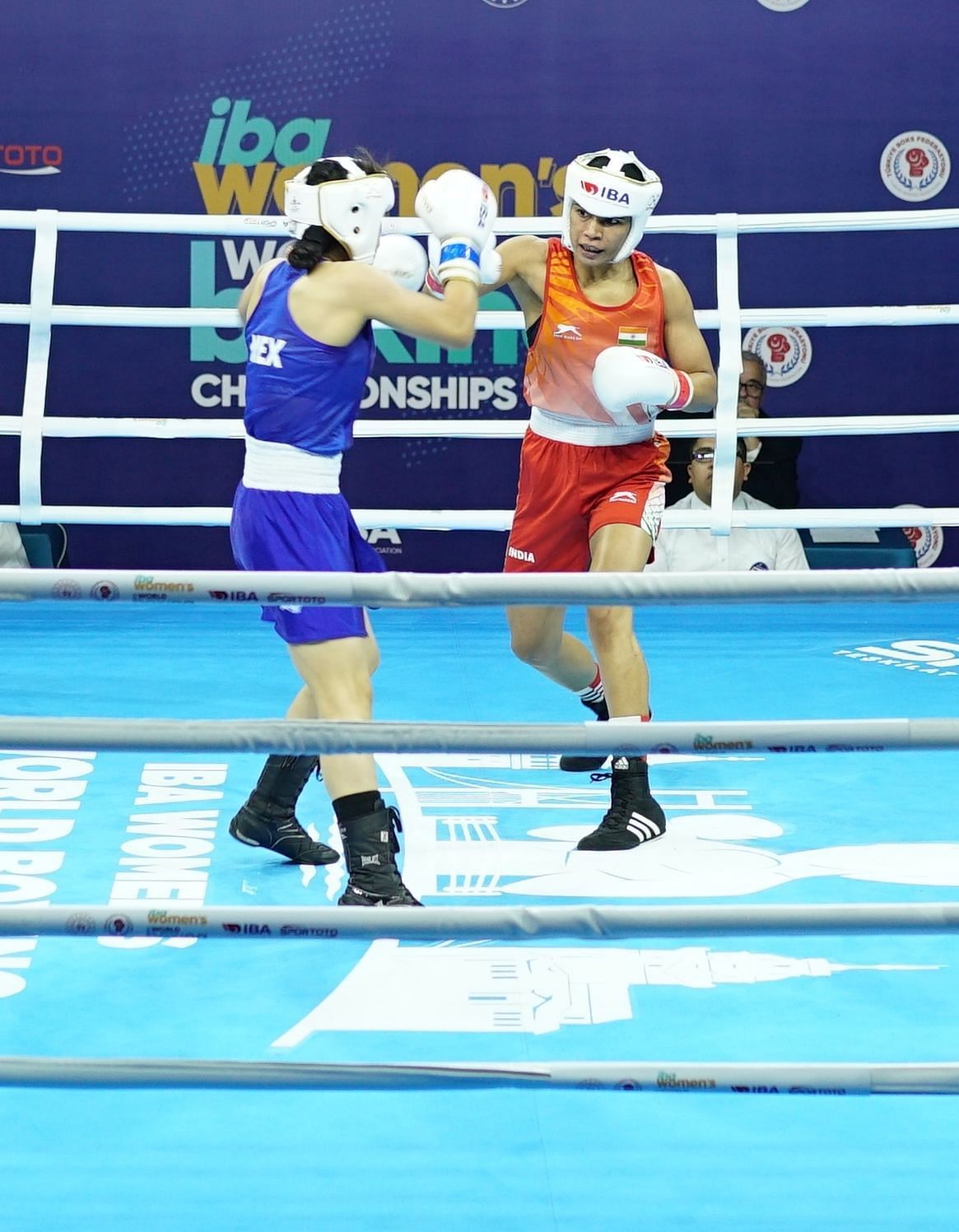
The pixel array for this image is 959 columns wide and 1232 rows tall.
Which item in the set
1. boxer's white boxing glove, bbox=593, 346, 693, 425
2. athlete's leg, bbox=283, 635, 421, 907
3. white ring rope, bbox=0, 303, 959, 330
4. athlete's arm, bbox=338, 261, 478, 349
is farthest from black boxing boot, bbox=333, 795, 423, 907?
white ring rope, bbox=0, 303, 959, 330

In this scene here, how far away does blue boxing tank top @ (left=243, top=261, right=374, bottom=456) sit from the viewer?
3.06 metres

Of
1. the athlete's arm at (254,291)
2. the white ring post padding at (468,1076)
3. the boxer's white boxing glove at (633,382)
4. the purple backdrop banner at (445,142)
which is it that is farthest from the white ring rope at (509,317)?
the white ring post padding at (468,1076)

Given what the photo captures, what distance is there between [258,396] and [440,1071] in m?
1.76

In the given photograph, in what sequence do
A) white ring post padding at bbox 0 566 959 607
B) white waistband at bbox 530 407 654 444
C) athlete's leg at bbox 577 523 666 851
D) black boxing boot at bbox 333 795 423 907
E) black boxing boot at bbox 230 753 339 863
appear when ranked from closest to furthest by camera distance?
white ring post padding at bbox 0 566 959 607, black boxing boot at bbox 333 795 423 907, black boxing boot at bbox 230 753 339 863, athlete's leg at bbox 577 523 666 851, white waistband at bbox 530 407 654 444

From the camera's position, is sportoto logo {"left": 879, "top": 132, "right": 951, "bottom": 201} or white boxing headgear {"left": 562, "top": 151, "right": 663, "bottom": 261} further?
sportoto logo {"left": 879, "top": 132, "right": 951, "bottom": 201}

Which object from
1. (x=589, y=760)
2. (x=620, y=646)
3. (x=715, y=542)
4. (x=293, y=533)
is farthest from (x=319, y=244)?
(x=715, y=542)

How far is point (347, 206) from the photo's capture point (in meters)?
3.03

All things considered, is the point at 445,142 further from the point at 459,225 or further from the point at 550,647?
the point at 459,225

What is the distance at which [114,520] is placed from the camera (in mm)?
5484

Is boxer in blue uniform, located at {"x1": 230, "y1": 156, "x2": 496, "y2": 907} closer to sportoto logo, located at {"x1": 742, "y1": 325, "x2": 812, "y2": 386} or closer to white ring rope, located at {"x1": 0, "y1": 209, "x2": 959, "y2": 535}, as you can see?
white ring rope, located at {"x1": 0, "y1": 209, "x2": 959, "y2": 535}

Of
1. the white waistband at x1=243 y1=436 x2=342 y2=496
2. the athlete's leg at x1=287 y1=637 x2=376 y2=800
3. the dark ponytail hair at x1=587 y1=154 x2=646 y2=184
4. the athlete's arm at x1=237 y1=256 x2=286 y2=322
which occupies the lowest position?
the athlete's leg at x1=287 y1=637 x2=376 y2=800

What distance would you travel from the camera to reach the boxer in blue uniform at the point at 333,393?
2947 mm

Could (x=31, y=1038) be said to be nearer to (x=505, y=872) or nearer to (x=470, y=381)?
(x=505, y=872)

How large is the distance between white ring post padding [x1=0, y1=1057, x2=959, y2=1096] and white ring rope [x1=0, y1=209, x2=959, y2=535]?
3754 millimetres
